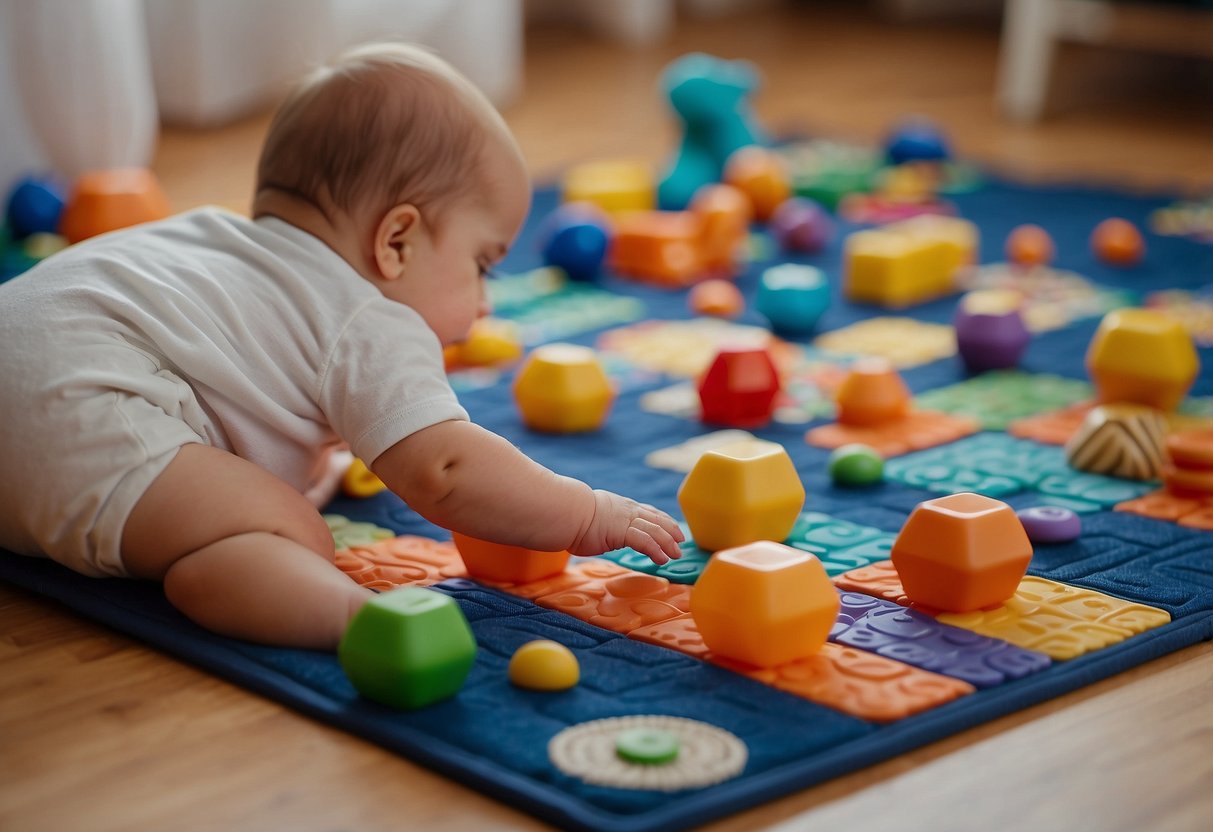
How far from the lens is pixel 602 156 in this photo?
2648 mm

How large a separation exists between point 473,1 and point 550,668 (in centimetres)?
224

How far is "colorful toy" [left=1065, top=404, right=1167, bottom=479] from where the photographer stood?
1.28 meters

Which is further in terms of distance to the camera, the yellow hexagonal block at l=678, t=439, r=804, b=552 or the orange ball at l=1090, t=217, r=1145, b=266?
the orange ball at l=1090, t=217, r=1145, b=266

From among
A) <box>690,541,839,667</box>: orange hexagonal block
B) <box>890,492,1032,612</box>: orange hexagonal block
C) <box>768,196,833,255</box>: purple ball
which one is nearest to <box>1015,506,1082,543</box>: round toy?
<box>890,492,1032,612</box>: orange hexagonal block

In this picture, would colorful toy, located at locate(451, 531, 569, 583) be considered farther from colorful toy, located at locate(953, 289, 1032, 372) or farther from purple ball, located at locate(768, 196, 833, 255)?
purple ball, located at locate(768, 196, 833, 255)

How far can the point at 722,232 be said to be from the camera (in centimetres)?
200

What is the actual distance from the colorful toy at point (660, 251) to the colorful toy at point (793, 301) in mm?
218

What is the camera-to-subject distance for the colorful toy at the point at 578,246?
1.92 m

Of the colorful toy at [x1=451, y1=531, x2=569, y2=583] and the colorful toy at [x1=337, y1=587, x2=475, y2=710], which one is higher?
the colorful toy at [x1=337, y1=587, x2=475, y2=710]

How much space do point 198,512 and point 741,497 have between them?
366mm

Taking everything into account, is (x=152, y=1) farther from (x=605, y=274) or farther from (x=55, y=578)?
(x=55, y=578)

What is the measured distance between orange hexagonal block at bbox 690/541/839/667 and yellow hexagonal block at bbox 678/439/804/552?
0.14 metres

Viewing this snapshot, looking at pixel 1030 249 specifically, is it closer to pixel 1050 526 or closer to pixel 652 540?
pixel 1050 526

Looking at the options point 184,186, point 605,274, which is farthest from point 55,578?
point 184,186
